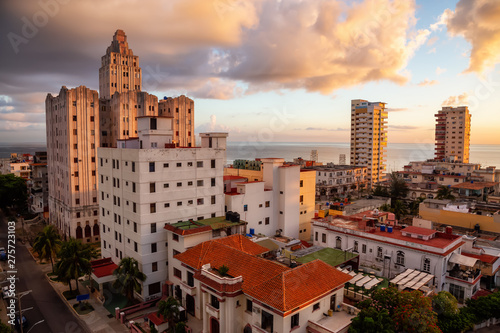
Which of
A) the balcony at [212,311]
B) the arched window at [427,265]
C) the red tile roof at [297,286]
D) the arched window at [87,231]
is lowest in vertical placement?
the arched window at [87,231]

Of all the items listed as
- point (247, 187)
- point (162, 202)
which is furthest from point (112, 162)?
point (247, 187)

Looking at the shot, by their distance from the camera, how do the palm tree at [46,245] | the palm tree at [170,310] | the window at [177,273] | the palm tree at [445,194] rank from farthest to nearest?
the palm tree at [445,194]
the palm tree at [46,245]
the window at [177,273]
the palm tree at [170,310]

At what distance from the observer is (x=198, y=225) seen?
131ft

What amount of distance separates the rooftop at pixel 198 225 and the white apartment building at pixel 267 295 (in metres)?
5.95

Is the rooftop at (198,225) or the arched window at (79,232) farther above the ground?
the rooftop at (198,225)

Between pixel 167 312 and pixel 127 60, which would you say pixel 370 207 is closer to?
pixel 167 312

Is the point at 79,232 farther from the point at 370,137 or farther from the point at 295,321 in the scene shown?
the point at 370,137

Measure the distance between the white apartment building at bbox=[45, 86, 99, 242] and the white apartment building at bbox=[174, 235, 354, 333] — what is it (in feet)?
137

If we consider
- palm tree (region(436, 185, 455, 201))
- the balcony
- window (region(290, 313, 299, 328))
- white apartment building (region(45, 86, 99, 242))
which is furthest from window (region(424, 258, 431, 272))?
white apartment building (region(45, 86, 99, 242))

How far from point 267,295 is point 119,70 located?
7560cm

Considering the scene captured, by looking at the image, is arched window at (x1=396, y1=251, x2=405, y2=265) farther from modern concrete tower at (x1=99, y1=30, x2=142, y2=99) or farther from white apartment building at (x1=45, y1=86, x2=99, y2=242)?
modern concrete tower at (x1=99, y1=30, x2=142, y2=99)

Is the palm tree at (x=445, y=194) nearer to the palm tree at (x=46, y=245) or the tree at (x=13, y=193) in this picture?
the palm tree at (x=46, y=245)

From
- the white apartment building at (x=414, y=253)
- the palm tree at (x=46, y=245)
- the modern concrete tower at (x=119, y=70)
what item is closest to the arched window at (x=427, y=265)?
the white apartment building at (x=414, y=253)

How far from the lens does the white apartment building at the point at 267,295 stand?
25.4 meters
